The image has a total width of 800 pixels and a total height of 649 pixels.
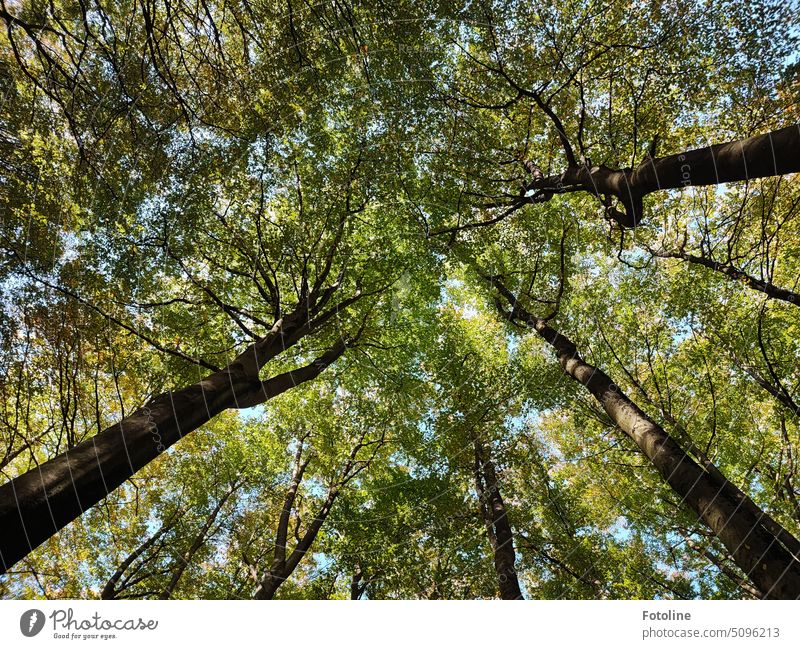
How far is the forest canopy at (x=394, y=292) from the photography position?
6.04m

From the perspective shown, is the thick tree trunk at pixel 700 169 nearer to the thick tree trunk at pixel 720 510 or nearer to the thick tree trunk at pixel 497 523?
the thick tree trunk at pixel 720 510

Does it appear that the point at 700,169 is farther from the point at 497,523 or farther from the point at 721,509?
the point at 497,523

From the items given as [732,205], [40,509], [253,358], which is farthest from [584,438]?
[40,509]

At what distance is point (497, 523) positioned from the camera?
10.4 metres

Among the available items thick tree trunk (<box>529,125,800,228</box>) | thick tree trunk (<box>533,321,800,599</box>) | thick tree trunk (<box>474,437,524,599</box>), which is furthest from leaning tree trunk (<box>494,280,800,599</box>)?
thick tree trunk (<box>474,437,524,599</box>)

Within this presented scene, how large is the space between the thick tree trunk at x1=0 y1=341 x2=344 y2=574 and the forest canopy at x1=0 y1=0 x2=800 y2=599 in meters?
0.03

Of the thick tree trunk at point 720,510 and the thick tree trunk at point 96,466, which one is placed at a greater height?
the thick tree trunk at point 96,466
